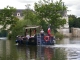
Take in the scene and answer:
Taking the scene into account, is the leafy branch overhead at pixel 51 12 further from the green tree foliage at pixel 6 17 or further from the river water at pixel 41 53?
the river water at pixel 41 53

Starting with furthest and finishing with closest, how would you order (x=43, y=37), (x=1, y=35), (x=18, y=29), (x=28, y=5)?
1. (x=1, y=35)
2. (x=28, y=5)
3. (x=18, y=29)
4. (x=43, y=37)

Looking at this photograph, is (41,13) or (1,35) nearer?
(41,13)

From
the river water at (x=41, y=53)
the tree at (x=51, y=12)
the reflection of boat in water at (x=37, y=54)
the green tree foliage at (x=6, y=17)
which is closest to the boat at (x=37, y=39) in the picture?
the river water at (x=41, y=53)

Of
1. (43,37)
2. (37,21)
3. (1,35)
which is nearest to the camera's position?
(43,37)

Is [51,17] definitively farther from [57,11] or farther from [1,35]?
[1,35]

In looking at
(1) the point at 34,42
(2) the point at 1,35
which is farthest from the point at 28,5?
(1) the point at 34,42

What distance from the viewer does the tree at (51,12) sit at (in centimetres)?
10119

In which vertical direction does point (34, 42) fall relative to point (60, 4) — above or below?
below

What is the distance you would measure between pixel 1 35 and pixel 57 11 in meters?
36.2

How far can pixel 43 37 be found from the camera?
4556cm

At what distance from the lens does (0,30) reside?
119000 mm

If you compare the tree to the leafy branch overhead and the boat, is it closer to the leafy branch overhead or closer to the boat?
the leafy branch overhead

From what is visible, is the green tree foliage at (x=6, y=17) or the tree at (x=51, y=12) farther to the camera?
the green tree foliage at (x=6, y=17)

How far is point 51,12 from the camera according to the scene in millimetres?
102062
